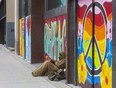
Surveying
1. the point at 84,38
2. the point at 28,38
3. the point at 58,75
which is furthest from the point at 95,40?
the point at 28,38

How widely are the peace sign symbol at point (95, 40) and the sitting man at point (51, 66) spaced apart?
272 cm

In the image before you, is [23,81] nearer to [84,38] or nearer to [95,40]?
[84,38]

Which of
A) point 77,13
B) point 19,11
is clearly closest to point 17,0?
point 19,11

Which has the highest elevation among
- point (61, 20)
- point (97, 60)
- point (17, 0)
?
point (17, 0)

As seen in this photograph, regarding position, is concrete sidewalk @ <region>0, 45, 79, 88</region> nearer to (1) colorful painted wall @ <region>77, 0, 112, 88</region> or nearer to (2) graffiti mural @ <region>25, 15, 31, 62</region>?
(1) colorful painted wall @ <region>77, 0, 112, 88</region>

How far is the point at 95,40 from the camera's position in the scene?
9719 mm

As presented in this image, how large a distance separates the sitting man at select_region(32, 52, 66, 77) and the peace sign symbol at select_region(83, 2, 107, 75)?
2.72m

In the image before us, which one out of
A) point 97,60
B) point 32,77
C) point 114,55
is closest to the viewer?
point 114,55

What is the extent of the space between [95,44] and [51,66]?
13.1 feet

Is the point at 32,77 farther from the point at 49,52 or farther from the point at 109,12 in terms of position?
the point at 109,12

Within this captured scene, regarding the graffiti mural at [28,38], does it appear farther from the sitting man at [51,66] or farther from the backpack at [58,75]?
the backpack at [58,75]

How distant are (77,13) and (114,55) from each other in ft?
12.3

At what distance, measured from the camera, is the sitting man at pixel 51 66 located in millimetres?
13258

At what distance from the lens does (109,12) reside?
880cm
